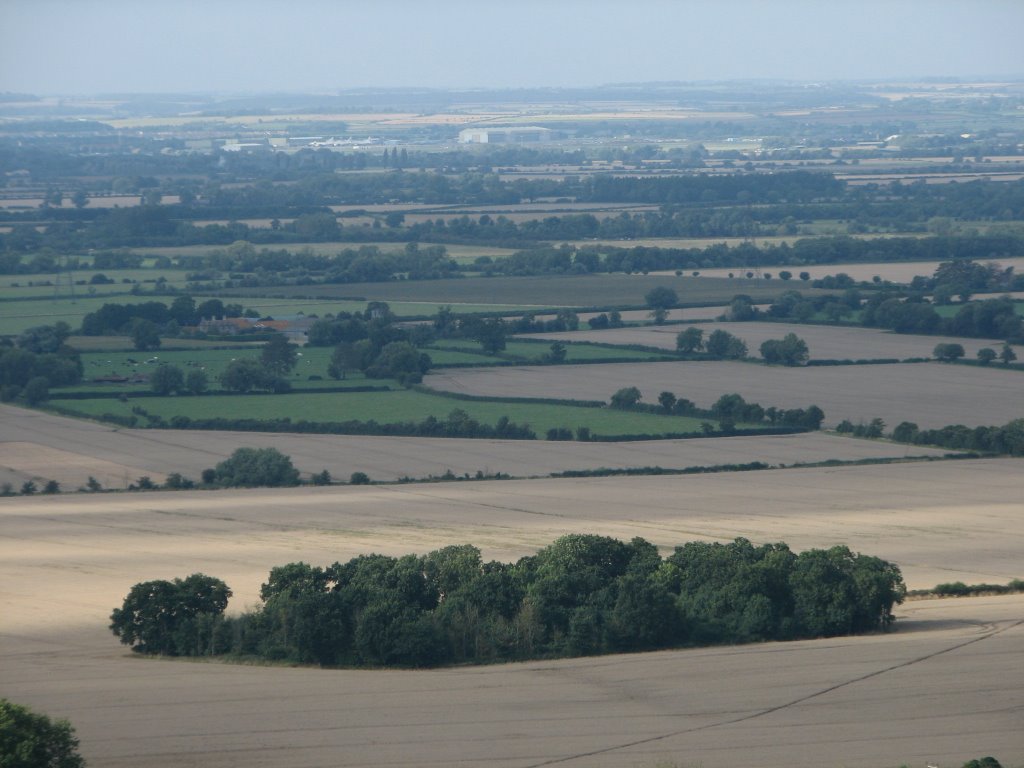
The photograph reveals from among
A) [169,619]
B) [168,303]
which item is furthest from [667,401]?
[168,303]

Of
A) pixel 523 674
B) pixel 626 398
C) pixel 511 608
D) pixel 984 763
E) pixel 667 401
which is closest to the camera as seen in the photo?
pixel 984 763

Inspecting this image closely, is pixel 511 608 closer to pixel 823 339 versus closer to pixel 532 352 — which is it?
pixel 532 352

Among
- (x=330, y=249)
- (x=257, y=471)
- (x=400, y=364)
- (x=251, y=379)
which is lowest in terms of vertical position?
(x=257, y=471)

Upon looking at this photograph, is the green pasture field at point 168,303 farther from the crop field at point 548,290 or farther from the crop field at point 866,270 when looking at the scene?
the crop field at point 866,270

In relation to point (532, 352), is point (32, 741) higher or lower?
lower

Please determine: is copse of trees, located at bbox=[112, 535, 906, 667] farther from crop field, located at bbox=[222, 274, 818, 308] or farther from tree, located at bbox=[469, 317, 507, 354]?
crop field, located at bbox=[222, 274, 818, 308]

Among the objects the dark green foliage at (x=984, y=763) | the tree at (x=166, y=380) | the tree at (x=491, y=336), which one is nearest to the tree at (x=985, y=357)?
the tree at (x=491, y=336)

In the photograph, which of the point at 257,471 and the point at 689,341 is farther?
the point at 689,341
